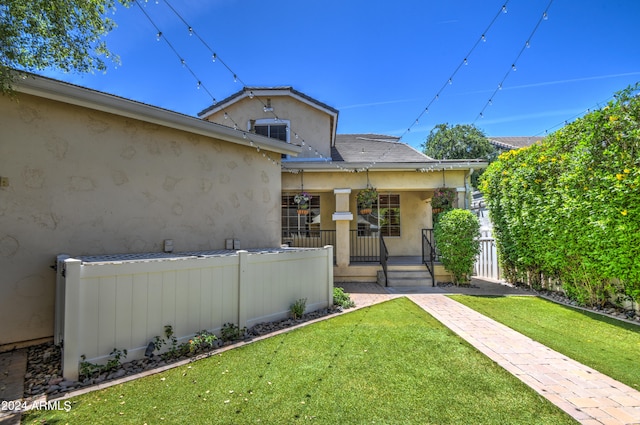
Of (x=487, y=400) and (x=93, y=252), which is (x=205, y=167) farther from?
(x=487, y=400)

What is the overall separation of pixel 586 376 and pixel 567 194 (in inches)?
162

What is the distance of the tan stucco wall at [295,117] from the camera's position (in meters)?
10.7

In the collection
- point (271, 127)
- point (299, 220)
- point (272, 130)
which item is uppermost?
point (271, 127)

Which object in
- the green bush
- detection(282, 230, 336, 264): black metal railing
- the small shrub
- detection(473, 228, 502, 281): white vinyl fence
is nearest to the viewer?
the small shrub

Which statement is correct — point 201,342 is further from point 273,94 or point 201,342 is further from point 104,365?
point 273,94

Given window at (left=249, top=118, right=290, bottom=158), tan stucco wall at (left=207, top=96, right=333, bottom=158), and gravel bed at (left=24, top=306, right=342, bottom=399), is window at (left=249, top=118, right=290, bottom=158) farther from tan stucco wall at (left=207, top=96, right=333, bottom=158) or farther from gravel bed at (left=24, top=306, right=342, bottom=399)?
gravel bed at (left=24, top=306, right=342, bottom=399)

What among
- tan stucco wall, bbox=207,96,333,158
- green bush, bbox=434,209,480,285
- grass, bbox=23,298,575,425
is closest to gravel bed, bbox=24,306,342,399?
grass, bbox=23,298,575,425

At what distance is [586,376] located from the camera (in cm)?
325

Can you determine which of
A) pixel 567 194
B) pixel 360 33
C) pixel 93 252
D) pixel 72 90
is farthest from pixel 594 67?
pixel 93 252

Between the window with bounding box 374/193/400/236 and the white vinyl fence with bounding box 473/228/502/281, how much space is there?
2.89 m

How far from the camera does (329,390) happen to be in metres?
2.98

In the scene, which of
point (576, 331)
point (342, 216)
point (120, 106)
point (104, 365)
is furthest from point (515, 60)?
point (104, 365)

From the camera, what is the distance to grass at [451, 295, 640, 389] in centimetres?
357

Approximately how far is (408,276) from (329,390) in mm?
6219
